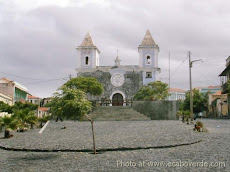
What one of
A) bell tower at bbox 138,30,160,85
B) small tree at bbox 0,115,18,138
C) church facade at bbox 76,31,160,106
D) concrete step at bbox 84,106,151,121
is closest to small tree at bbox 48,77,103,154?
small tree at bbox 0,115,18,138

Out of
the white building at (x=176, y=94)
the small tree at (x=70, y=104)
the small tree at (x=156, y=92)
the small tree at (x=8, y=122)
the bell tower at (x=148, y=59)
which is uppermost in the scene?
the bell tower at (x=148, y=59)

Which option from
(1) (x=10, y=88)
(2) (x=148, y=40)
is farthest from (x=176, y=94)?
(1) (x=10, y=88)

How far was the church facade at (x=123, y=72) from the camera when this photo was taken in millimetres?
45750

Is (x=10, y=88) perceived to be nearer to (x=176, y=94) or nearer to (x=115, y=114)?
(x=115, y=114)

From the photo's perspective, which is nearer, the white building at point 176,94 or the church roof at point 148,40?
the church roof at point 148,40

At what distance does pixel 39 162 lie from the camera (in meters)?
7.70

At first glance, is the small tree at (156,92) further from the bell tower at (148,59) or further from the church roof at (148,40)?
the church roof at (148,40)

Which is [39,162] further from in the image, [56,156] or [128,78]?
[128,78]

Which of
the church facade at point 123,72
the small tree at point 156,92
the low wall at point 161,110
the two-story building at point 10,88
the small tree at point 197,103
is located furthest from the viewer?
the small tree at point 197,103

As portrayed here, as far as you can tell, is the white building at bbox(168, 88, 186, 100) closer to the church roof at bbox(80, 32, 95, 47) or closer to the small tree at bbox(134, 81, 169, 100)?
the church roof at bbox(80, 32, 95, 47)

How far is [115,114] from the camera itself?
2778 centimetres

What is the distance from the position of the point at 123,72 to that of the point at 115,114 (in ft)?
63.6

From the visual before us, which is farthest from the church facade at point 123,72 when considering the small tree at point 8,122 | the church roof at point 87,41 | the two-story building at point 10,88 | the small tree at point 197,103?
the small tree at point 8,122

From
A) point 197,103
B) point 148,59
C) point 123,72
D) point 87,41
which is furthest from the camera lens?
point 197,103
